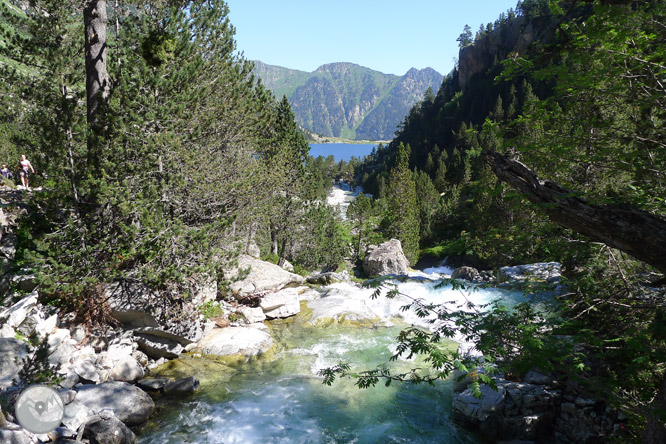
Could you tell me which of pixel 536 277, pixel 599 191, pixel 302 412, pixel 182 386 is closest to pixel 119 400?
pixel 182 386

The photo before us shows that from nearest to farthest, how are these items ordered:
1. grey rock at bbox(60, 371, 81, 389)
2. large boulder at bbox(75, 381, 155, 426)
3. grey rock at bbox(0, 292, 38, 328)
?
large boulder at bbox(75, 381, 155, 426)
grey rock at bbox(60, 371, 81, 389)
grey rock at bbox(0, 292, 38, 328)

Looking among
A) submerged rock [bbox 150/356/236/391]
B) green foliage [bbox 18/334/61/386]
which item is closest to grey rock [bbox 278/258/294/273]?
submerged rock [bbox 150/356/236/391]

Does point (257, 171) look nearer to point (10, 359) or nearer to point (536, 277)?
point (10, 359)

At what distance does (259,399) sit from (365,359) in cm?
430

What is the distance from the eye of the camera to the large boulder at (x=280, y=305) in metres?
17.3

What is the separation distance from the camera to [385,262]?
34969 millimetres

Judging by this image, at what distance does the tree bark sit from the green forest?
2 cm

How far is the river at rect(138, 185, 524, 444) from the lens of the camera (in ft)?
29.8

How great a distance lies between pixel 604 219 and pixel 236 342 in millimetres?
12270

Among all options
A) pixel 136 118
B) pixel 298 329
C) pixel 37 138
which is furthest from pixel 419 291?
pixel 37 138

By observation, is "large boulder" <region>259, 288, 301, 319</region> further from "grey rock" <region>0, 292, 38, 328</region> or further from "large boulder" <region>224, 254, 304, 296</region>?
"grey rock" <region>0, 292, 38, 328</region>

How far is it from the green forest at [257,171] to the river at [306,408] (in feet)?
7.98

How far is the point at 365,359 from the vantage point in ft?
43.9

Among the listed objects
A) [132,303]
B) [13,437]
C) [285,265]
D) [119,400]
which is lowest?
[285,265]
